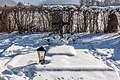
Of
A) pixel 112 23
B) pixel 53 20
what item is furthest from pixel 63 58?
pixel 112 23

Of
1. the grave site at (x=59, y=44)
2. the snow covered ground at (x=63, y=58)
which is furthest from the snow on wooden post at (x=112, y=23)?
the snow covered ground at (x=63, y=58)

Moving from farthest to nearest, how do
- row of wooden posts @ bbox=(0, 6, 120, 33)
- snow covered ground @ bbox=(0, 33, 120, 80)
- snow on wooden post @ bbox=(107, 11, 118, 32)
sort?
row of wooden posts @ bbox=(0, 6, 120, 33)
snow on wooden post @ bbox=(107, 11, 118, 32)
snow covered ground @ bbox=(0, 33, 120, 80)

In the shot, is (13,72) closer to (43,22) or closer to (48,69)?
(48,69)

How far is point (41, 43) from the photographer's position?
491 inches

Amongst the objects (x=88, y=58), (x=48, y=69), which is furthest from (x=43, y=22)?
(x=48, y=69)

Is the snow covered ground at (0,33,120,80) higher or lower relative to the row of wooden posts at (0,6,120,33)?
lower

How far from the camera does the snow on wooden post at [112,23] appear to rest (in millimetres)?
14961

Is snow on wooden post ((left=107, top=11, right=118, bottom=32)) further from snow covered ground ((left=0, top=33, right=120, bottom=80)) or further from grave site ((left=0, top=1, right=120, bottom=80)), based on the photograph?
snow covered ground ((left=0, top=33, right=120, bottom=80))

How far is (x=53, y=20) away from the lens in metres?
15.2

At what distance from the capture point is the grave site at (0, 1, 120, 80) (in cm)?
799

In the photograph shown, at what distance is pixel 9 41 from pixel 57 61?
15.4 ft

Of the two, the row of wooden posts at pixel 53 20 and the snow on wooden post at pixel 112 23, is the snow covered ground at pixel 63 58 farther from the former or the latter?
the row of wooden posts at pixel 53 20

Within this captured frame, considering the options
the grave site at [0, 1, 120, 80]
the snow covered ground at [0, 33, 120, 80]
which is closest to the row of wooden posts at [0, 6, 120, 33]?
the grave site at [0, 1, 120, 80]

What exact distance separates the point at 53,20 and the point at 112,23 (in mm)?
2867
